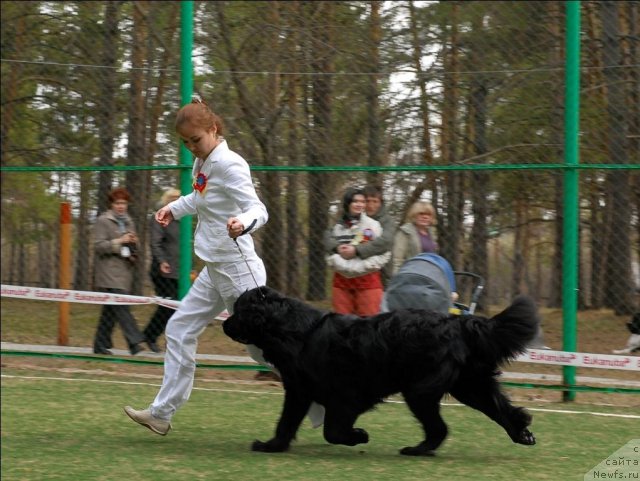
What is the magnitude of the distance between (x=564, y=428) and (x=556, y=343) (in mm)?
1438

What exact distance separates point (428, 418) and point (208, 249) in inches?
58.0

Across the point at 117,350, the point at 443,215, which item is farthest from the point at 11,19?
the point at 443,215

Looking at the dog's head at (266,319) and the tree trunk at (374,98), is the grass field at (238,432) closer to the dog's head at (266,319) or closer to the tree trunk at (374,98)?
the dog's head at (266,319)

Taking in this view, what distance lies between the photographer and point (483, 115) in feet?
25.5

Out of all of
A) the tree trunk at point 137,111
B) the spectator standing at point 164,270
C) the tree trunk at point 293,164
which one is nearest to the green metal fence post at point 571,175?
the tree trunk at point 293,164

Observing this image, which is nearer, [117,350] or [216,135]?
[216,135]

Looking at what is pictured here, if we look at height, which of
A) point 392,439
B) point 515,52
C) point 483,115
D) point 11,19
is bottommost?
point 392,439

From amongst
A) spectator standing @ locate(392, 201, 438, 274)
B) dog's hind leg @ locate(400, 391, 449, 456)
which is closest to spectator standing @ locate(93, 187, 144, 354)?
spectator standing @ locate(392, 201, 438, 274)

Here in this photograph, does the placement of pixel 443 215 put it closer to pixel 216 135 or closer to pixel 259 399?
pixel 259 399

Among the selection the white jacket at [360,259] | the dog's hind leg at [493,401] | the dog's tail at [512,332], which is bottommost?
the dog's hind leg at [493,401]

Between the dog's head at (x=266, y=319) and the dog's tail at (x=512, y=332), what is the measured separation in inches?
36.6

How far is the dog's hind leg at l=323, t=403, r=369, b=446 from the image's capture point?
5043 millimetres

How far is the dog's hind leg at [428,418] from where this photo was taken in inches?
196

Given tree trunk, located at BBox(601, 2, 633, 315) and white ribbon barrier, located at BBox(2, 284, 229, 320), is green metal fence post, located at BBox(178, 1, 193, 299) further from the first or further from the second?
tree trunk, located at BBox(601, 2, 633, 315)
